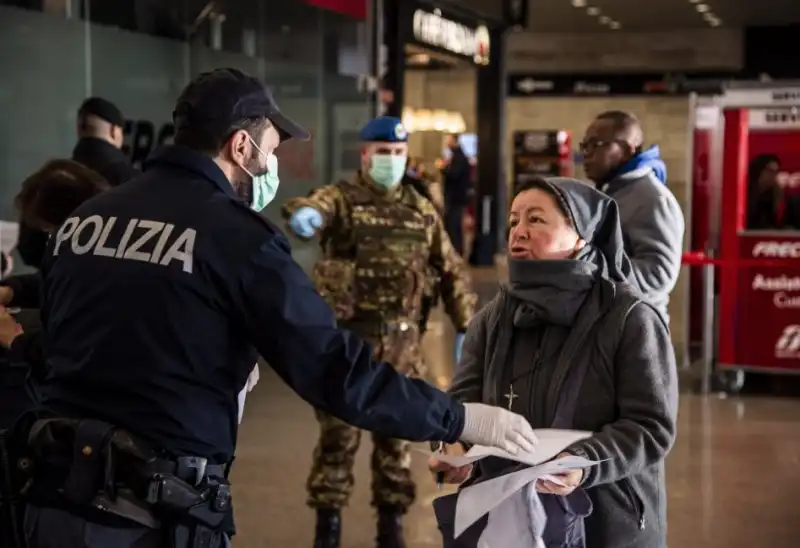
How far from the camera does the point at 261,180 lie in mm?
2748

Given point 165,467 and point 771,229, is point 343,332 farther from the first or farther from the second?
point 771,229

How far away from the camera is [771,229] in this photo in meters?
8.29

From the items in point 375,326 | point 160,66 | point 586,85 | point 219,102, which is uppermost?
point 586,85

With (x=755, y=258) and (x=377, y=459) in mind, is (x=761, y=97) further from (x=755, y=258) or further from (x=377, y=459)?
(x=377, y=459)

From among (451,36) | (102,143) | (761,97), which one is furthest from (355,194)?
(451,36)

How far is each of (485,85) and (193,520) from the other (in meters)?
15.2

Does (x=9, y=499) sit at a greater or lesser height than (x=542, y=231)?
lesser

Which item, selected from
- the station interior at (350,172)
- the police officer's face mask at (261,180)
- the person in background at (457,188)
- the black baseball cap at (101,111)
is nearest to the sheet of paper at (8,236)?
the station interior at (350,172)

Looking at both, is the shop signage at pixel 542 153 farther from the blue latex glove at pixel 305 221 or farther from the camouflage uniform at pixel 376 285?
the blue latex glove at pixel 305 221

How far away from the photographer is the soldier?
14.9 ft

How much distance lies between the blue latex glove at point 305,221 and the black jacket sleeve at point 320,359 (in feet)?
6.85

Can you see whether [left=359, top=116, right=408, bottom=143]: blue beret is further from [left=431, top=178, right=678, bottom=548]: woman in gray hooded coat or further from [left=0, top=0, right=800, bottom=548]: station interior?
[left=431, top=178, right=678, bottom=548]: woman in gray hooded coat

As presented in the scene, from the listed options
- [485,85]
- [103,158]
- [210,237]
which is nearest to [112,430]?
[210,237]

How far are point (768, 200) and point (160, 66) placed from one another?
4.67 metres
